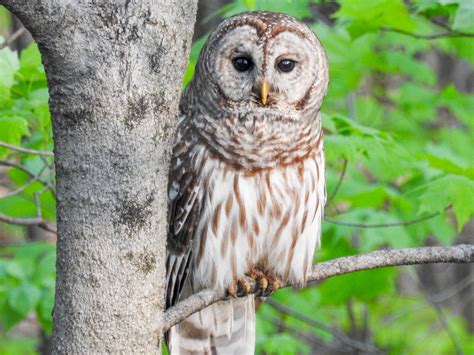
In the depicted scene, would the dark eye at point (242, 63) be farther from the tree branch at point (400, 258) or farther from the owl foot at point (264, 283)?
the tree branch at point (400, 258)

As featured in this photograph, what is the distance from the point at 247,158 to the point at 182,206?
1.06 ft

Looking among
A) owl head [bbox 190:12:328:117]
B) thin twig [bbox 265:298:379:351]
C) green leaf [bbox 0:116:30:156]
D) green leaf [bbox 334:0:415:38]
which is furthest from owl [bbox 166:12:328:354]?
thin twig [bbox 265:298:379:351]

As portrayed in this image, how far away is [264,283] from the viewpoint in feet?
10.5

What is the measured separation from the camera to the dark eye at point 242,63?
10.1 ft

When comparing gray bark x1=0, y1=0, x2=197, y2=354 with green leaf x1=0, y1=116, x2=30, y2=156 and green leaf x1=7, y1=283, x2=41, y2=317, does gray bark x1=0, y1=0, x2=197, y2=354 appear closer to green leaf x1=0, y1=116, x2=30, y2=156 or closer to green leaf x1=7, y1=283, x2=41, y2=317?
green leaf x1=0, y1=116, x2=30, y2=156

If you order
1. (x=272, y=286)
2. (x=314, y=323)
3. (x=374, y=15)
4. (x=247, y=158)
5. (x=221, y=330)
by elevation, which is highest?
(x=374, y=15)

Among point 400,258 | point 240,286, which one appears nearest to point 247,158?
point 240,286

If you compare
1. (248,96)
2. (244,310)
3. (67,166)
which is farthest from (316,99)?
(67,166)

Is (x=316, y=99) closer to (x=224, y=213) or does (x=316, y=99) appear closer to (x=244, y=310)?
(x=224, y=213)

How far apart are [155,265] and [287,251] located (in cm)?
111

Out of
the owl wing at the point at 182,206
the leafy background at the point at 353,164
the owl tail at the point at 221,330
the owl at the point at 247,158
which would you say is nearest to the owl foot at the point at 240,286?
the owl at the point at 247,158

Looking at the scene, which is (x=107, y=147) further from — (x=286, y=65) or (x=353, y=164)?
(x=353, y=164)

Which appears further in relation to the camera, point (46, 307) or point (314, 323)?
point (314, 323)

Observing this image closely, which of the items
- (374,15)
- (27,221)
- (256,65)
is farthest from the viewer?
(374,15)
